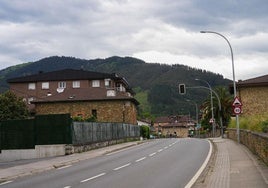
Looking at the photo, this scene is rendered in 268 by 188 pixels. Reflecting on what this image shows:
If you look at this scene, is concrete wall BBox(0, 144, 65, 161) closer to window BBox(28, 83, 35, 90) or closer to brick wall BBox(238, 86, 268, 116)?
brick wall BBox(238, 86, 268, 116)

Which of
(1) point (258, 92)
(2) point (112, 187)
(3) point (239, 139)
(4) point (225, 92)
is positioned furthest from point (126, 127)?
(2) point (112, 187)

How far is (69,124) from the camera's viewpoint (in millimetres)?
32031

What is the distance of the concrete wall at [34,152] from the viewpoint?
1239 inches

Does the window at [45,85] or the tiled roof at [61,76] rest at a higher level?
the tiled roof at [61,76]

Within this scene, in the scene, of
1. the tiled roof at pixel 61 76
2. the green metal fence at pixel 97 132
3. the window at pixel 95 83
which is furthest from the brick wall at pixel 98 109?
the tiled roof at pixel 61 76

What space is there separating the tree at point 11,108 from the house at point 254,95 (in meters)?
29.2

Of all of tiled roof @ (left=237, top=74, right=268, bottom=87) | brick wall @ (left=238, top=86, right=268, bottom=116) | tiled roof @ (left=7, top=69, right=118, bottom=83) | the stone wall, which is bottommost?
the stone wall

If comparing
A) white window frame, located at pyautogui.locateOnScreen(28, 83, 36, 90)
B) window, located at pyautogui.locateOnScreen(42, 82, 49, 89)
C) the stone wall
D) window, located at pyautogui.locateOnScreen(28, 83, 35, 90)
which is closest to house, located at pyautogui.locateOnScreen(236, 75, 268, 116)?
the stone wall

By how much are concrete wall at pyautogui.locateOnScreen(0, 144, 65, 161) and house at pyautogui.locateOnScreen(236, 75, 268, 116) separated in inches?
1172

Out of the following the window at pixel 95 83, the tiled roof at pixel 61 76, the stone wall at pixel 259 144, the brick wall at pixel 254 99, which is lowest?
the stone wall at pixel 259 144

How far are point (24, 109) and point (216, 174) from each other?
174 feet

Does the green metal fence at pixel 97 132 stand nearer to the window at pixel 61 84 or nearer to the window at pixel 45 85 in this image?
the window at pixel 61 84

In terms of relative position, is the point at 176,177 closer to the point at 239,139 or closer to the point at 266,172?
the point at 266,172

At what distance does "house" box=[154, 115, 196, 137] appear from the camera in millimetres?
165750
